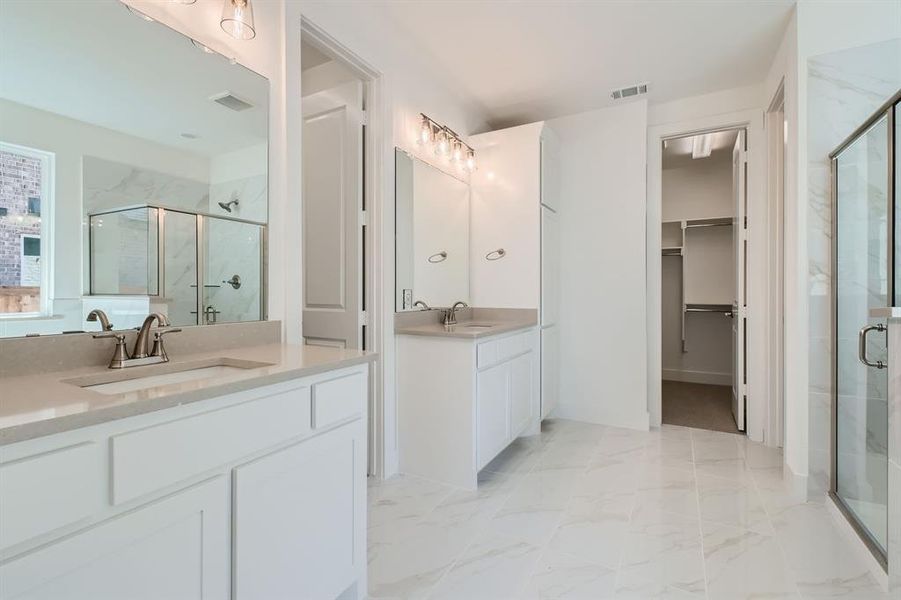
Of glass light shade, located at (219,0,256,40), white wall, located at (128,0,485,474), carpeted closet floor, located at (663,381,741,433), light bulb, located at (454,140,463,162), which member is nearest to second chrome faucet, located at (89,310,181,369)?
white wall, located at (128,0,485,474)

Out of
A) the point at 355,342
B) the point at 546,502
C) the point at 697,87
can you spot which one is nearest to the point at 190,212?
the point at 355,342

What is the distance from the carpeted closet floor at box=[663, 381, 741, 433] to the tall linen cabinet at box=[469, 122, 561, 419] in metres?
1.24

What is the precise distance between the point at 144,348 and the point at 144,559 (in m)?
0.66

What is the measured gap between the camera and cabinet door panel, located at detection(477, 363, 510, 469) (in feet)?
7.98

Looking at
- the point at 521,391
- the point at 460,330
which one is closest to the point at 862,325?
the point at 521,391

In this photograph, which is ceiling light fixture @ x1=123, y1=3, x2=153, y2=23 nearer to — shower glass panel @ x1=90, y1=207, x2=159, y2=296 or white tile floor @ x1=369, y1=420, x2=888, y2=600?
shower glass panel @ x1=90, y1=207, x2=159, y2=296

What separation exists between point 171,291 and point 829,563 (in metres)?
2.73

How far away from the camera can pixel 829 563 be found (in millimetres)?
1719

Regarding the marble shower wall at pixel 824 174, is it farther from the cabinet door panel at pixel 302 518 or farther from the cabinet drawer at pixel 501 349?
the cabinet door panel at pixel 302 518

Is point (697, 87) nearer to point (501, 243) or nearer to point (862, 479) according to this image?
point (501, 243)

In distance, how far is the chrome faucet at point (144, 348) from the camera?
1244 millimetres

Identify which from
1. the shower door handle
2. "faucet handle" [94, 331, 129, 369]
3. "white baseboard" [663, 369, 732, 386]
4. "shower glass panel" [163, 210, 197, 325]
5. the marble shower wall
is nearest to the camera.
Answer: "faucet handle" [94, 331, 129, 369]

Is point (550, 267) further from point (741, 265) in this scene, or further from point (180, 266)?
point (180, 266)

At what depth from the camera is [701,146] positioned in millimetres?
4168
